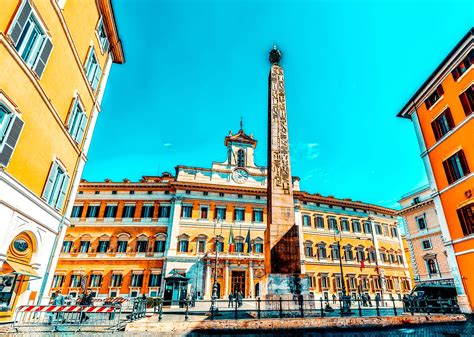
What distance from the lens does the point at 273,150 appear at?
13.0 m

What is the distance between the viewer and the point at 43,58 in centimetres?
870

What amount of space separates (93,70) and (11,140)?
21.4ft

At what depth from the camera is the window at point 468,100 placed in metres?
13.3

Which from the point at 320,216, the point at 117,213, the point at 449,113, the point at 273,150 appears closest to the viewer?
the point at 273,150

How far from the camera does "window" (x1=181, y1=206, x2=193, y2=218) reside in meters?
27.8

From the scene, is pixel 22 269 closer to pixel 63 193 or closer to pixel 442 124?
pixel 63 193

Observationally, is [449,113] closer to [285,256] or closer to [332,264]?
[285,256]

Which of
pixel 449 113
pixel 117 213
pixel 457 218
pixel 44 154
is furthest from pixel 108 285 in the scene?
pixel 449 113

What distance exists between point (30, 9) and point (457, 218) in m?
19.6

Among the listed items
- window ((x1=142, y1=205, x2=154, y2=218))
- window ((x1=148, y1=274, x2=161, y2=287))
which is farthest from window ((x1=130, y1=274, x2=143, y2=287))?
window ((x1=142, y1=205, x2=154, y2=218))

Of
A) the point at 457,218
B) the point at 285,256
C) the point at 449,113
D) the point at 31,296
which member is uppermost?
the point at 449,113

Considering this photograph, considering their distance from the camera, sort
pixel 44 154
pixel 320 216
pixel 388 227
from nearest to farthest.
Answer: pixel 44 154, pixel 320 216, pixel 388 227

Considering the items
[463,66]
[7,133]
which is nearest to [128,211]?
[7,133]

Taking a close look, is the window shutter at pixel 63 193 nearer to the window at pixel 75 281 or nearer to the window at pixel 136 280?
the window at pixel 136 280
